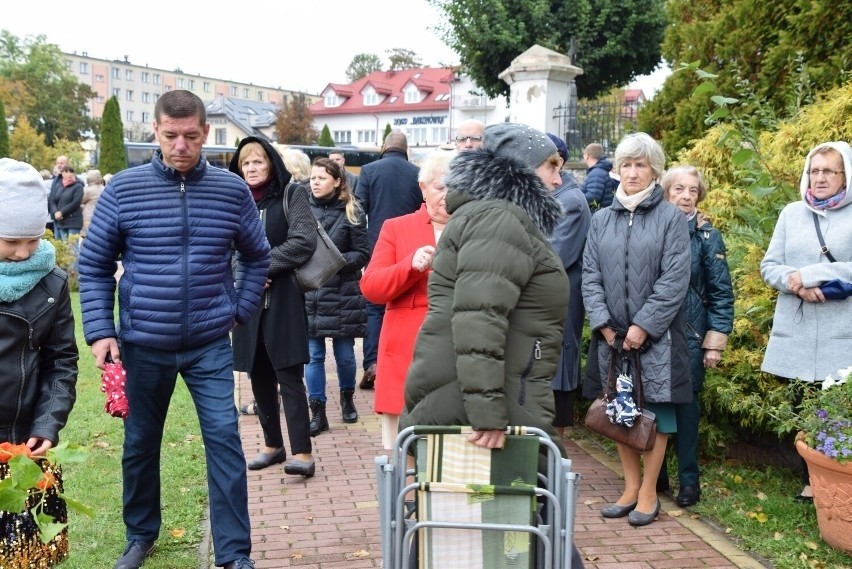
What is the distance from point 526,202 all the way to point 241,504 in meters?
2.03

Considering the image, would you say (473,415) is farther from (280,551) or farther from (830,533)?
(830,533)

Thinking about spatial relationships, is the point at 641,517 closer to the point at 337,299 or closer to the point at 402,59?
the point at 337,299

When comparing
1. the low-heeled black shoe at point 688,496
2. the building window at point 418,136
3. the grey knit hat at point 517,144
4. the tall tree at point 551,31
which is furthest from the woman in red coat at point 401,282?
the building window at point 418,136

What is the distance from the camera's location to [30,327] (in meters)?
3.28

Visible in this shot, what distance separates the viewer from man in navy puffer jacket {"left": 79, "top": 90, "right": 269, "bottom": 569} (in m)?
3.96

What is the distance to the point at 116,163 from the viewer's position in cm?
3991

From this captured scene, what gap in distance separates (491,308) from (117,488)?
3541mm

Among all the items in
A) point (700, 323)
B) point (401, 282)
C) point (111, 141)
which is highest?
point (111, 141)

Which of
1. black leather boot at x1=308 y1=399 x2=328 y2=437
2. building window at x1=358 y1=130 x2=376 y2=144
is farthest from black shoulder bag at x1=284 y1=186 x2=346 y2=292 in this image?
building window at x1=358 y1=130 x2=376 y2=144

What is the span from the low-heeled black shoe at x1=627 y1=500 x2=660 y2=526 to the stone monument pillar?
11.0m

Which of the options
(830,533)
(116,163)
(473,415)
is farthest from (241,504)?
(116,163)

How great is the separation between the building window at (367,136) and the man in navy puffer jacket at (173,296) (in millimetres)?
83601

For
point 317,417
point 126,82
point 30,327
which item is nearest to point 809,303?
point 317,417

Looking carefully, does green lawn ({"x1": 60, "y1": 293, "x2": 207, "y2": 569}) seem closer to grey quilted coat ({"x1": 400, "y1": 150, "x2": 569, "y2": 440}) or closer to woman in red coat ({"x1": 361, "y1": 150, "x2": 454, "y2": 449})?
woman in red coat ({"x1": 361, "y1": 150, "x2": 454, "y2": 449})
